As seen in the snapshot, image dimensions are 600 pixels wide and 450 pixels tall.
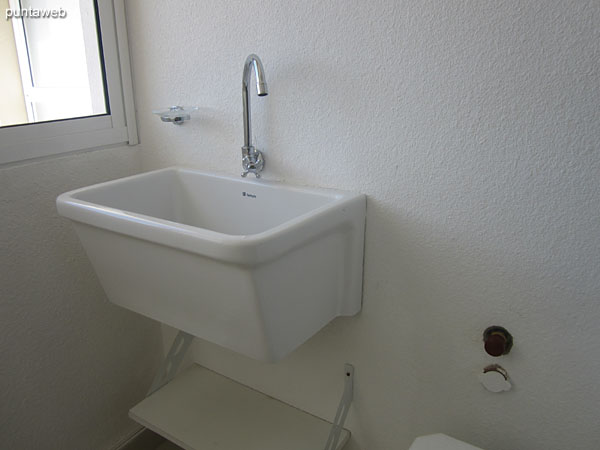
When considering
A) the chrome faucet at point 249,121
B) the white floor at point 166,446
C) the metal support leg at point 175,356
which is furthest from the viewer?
the white floor at point 166,446

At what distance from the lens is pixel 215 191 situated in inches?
49.2

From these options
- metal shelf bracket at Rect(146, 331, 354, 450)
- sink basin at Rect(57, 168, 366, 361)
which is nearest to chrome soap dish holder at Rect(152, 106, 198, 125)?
sink basin at Rect(57, 168, 366, 361)

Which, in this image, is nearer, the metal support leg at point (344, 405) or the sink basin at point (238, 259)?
the sink basin at point (238, 259)

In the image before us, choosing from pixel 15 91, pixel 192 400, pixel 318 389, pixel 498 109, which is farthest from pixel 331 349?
pixel 15 91

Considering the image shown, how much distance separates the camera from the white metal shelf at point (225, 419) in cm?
121

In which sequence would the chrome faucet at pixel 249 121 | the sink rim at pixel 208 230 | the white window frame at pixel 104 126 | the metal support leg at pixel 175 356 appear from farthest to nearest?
the metal support leg at pixel 175 356, the white window frame at pixel 104 126, the chrome faucet at pixel 249 121, the sink rim at pixel 208 230

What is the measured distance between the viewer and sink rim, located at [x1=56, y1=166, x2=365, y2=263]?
791mm

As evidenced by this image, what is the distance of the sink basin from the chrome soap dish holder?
0.52ft

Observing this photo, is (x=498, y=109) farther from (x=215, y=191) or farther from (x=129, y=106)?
(x=129, y=106)

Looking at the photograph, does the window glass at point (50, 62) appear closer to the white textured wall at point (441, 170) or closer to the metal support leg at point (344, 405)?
the white textured wall at point (441, 170)

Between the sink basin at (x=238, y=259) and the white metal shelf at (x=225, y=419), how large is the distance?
362 mm

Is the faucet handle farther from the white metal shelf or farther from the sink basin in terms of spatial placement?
the white metal shelf

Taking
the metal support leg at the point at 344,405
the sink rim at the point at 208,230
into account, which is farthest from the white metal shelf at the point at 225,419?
the sink rim at the point at 208,230

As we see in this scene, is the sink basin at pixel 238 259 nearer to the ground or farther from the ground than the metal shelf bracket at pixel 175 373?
farther from the ground
